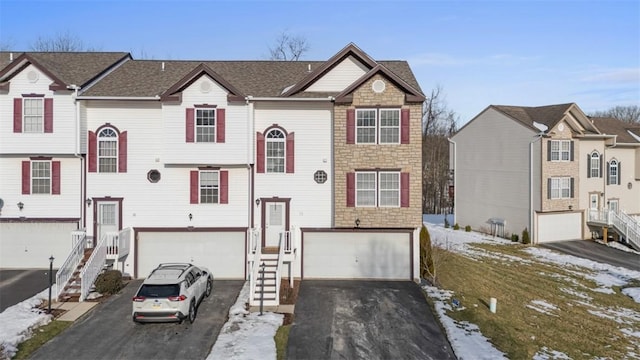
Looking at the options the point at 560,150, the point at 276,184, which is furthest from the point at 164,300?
the point at 560,150

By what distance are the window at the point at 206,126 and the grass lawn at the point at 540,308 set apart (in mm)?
11871

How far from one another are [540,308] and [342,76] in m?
12.9

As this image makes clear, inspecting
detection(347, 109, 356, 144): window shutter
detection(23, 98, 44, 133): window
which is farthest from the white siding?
detection(23, 98, 44, 133): window

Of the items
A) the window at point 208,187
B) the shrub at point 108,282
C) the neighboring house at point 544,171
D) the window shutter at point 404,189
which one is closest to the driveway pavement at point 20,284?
the shrub at point 108,282

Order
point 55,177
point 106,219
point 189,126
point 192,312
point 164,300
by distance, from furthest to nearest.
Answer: point 106,219 → point 55,177 → point 189,126 → point 192,312 → point 164,300

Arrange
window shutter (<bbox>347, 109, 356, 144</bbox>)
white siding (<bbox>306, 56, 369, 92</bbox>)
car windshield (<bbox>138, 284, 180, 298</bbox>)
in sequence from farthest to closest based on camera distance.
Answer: white siding (<bbox>306, 56, 369, 92</bbox>) < window shutter (<bbox>347, 109, 356, 144</bbox>) < car windshield (<bbox>138, 284, 180, 298</bbox>)

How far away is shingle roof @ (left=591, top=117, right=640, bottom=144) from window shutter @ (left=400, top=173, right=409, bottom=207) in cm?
2448

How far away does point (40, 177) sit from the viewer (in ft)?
62.8

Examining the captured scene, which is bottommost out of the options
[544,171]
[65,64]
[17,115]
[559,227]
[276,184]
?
[559,227]

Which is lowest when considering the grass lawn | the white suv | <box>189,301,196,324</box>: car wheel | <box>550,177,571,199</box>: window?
the grass lawn

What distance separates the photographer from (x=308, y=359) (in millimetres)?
11805

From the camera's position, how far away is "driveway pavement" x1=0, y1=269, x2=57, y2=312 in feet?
51.9

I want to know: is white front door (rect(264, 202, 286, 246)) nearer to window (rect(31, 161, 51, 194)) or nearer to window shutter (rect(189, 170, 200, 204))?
window shutter (rect(189, 170, 200, 204))

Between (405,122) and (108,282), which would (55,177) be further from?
(405,122)
